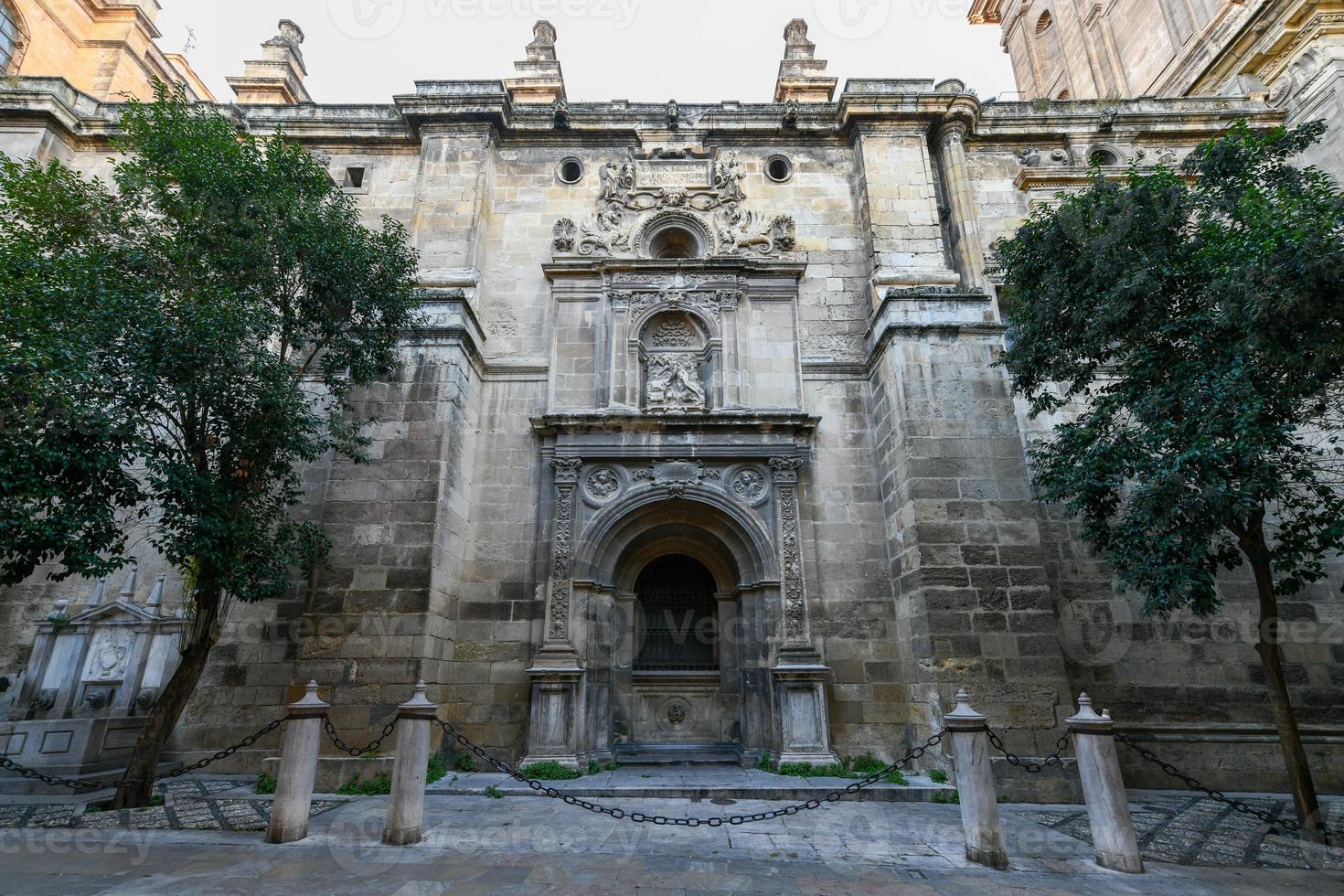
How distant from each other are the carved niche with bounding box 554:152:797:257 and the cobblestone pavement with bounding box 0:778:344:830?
9010mm

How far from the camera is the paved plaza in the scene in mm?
5055

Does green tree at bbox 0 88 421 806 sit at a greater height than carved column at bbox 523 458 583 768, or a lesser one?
greater

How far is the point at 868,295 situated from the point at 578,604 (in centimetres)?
701

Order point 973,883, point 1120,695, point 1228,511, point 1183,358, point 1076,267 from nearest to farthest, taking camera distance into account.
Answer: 1. point 973,883
2. point 1228,511
3. point 1183,358
4. point 1076,267
5. point 1120,695

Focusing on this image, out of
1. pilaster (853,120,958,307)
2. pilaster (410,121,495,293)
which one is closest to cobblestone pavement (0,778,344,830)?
pilaster (410,121,495,293)

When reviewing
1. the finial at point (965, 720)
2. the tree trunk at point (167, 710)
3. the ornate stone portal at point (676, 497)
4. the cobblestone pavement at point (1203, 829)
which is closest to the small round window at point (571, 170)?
the ornate stone portal at point (676, 497)

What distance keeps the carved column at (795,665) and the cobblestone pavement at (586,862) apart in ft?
6.67

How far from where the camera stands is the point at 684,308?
11227 mm

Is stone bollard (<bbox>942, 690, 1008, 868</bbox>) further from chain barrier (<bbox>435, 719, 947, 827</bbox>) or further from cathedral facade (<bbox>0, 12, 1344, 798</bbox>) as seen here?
cathedral facade (<bbox>0, 12, 1344, 798</bbox>)

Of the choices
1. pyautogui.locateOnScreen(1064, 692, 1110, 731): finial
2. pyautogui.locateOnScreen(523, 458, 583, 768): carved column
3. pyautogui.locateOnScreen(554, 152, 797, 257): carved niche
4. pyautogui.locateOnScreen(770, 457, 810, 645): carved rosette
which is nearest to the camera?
pyautogui.locateOnScreen(1064, 692, 1110, 731): finial

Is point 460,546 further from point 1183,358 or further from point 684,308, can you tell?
point 1183,358

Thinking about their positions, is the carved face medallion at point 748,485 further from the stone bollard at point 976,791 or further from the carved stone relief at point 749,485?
the stone bollard at point 976,791

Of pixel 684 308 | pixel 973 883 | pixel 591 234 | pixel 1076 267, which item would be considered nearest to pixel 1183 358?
pixel 1076 267

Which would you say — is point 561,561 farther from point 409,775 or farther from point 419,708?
point 409,775
